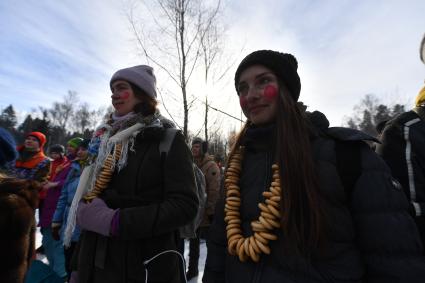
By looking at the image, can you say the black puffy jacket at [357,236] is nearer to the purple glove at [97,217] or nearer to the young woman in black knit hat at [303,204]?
the young woman in black knit hat at [303,204]

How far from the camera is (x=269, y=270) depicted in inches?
45.4

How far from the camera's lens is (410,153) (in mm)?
1588

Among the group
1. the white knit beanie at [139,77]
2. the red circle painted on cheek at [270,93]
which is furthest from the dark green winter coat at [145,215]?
the red circle painted on cheek at [270,93]

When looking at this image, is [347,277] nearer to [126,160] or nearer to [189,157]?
[189,157]

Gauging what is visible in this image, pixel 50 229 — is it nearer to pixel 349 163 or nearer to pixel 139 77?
pixel 139 77

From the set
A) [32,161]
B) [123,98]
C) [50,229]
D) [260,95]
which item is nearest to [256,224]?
[260,95]

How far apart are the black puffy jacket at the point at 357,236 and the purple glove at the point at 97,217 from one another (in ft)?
2.53

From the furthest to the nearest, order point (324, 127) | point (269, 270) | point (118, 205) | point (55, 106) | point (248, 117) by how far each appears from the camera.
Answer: point (55, 106), point (118, 205), point (248, 117), point (324, 127), point (269, 270)

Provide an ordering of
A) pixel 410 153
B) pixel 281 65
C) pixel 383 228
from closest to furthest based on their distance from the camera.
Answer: pixel 383 228
pixel 281 65
pixel 410 153

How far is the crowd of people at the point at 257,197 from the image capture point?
1.05m

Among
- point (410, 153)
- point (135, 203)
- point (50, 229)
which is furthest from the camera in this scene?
point (50, 229)

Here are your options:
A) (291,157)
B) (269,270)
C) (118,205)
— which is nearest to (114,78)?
(118,205)

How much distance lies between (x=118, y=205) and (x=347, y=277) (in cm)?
129

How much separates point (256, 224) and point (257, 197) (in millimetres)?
149
